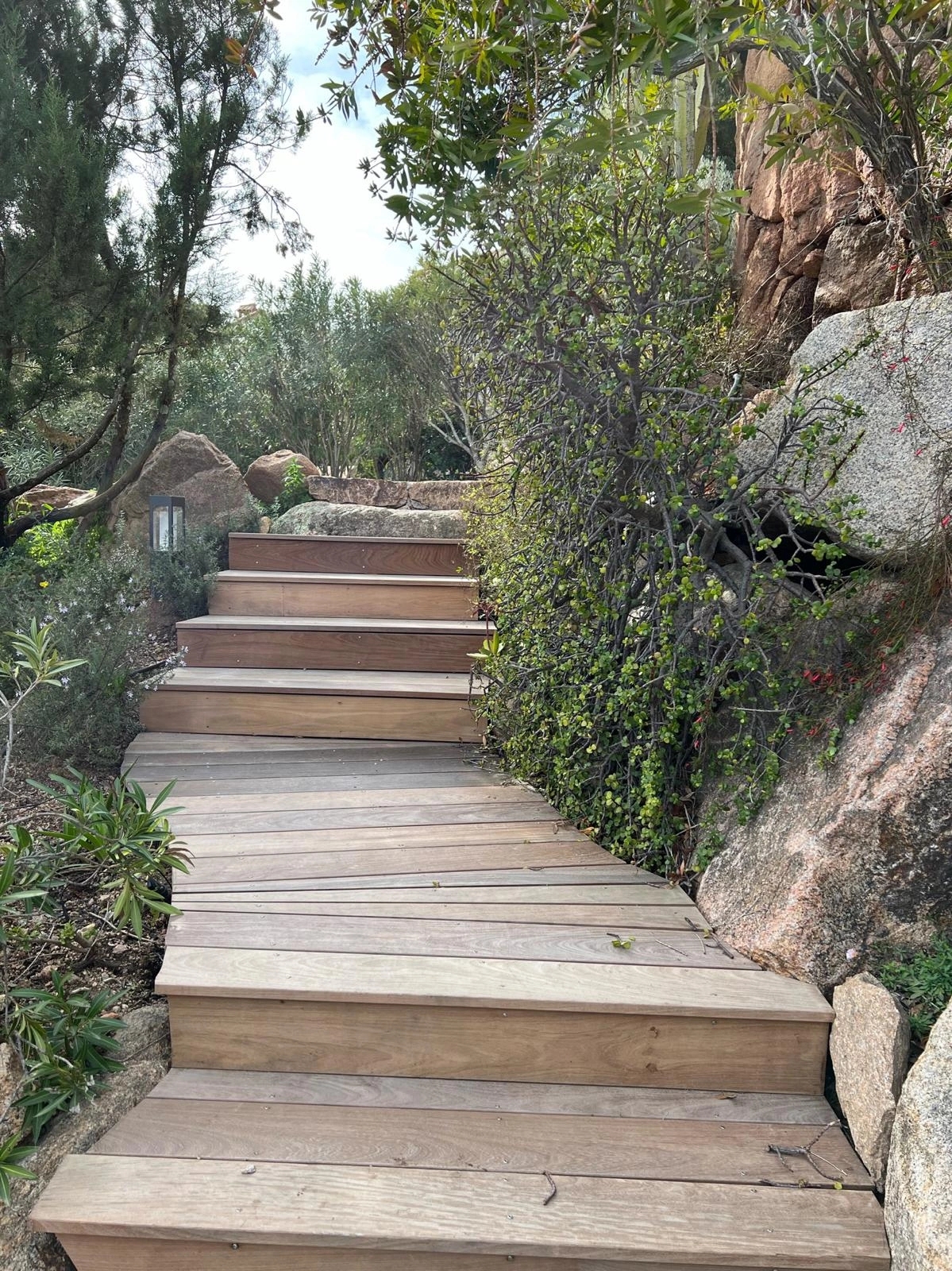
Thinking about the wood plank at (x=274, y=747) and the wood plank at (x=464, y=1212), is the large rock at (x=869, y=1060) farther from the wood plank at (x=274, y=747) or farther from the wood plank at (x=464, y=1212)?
the wood plank at (x=274, y=747)

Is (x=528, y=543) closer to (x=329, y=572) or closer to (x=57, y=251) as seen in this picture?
(x=329, y=572)

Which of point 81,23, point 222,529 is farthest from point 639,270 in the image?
point 81,23

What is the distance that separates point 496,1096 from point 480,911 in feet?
1.47

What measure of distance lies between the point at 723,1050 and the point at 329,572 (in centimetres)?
352

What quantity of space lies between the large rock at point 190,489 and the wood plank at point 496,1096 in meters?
3.57

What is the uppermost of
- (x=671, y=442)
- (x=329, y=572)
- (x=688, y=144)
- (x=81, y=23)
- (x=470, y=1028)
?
(x=81, y=23)

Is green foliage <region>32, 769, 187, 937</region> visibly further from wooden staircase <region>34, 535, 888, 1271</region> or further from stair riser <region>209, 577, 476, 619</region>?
stair riser <region>209, 577, 476, 619</region>

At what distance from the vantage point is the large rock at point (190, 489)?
15.9 feet

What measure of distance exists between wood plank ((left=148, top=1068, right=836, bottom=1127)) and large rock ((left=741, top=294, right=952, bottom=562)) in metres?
1.26

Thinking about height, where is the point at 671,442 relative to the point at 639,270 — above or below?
below

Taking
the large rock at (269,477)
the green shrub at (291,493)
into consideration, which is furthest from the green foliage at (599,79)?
the large rock at (269,477)

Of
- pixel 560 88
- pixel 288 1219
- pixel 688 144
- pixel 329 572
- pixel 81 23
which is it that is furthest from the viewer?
pixel 329 572

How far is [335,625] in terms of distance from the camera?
3.88 metres

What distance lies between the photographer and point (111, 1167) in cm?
146
